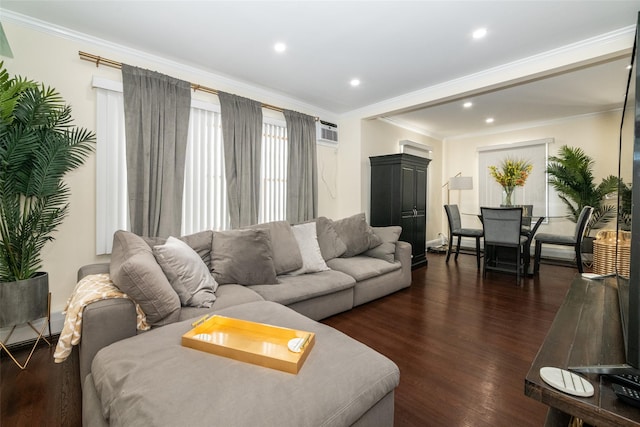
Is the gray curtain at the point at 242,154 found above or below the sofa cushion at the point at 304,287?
above

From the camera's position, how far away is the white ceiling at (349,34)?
7.18 feet

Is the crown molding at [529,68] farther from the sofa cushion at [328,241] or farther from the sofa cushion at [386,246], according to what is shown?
the sofa cushion at [328,241]

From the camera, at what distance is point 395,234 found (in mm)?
3598

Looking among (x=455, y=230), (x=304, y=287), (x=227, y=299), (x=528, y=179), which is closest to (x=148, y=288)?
(x=227, y=299)

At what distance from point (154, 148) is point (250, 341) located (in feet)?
7.65

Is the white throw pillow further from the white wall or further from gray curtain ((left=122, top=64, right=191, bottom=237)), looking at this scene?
the white wall

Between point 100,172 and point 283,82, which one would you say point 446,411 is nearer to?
point 100,172

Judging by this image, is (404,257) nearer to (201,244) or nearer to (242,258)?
(242,258)

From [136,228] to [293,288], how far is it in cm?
163

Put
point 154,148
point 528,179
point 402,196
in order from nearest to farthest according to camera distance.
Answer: point 154,148
point 402,196
point 528,179

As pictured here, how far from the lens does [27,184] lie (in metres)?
2.10

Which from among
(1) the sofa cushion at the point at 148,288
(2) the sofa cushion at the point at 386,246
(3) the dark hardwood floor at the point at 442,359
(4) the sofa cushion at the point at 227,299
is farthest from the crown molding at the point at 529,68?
(1) the sofa cushion at the point at 148,288

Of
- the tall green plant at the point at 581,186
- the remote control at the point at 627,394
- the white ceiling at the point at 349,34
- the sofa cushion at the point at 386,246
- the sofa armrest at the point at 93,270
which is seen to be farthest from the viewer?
the tall green plant at the point at 581,186

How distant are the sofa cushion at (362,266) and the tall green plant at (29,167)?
2515 mm
